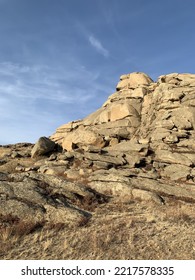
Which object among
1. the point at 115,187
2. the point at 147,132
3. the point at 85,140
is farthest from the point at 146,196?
the point at 147,132

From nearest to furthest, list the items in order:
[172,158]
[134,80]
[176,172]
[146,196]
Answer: [146,196], [176,172], [172,158], [134,80]

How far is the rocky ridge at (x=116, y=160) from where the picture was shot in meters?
20.5

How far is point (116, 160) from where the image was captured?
3669 cm

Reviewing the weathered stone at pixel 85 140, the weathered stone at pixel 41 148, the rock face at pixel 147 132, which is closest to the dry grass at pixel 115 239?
the rock face at pixel 147 132

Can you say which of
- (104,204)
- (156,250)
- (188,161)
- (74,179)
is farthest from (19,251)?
(188,161)

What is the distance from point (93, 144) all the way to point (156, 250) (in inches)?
1202

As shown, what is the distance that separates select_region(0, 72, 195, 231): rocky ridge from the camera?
2048 centimetres

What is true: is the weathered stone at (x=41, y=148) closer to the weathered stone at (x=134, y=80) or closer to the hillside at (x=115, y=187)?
the hillside at (x=115, y=187)

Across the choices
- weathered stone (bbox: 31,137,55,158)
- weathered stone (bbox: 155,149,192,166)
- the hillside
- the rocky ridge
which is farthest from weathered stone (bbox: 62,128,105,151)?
weathered stone (bbox: 155,149,192,166)

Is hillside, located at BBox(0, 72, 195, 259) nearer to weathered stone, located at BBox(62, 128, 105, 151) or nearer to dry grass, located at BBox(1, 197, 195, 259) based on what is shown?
dry grass, located at BBox(1, 197, 195, 259)

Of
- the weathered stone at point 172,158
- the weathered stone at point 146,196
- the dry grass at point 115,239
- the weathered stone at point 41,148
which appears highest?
the weathered stone at point 41,148

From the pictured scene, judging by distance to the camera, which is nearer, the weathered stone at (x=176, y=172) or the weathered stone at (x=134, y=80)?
the weathered stone at (x=176, y=172)

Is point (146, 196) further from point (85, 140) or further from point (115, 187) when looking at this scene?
point (85, 140)
